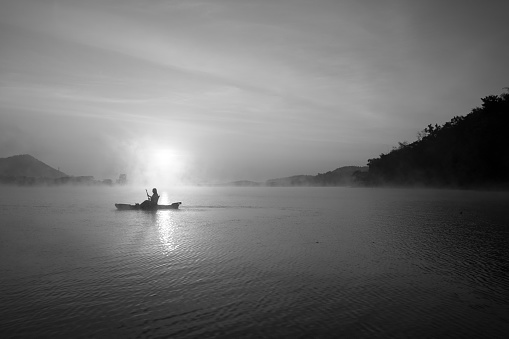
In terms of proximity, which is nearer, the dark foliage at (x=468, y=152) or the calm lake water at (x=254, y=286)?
the calm lake water at (x=254, y=286)

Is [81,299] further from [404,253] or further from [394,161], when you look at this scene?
[394,161]

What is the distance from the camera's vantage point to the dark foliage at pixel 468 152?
92188 mm

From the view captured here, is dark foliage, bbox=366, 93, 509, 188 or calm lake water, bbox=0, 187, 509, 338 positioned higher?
dark foliage, bbox=366, 93, 509, 188

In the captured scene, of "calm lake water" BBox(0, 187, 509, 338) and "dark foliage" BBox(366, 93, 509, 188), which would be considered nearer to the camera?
"calm lake water" BBox(0, 187, 509, 338)

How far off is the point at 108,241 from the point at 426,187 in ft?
507

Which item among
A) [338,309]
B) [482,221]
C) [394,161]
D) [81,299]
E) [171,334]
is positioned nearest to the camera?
[171,334]

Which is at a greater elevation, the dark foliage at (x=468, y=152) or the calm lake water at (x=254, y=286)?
the dark foliage at (x=468, y=152)

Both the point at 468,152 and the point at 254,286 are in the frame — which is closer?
the point at 254,286

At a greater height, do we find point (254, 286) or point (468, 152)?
point (468, 152)

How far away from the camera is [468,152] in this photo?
4023 inches

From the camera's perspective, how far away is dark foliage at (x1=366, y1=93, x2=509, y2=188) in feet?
302

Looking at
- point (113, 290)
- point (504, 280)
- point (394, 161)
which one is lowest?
point (504, 280)

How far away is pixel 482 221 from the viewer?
Answer: 34.4m

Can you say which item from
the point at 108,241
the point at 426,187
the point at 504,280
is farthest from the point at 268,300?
the point at 426,187
